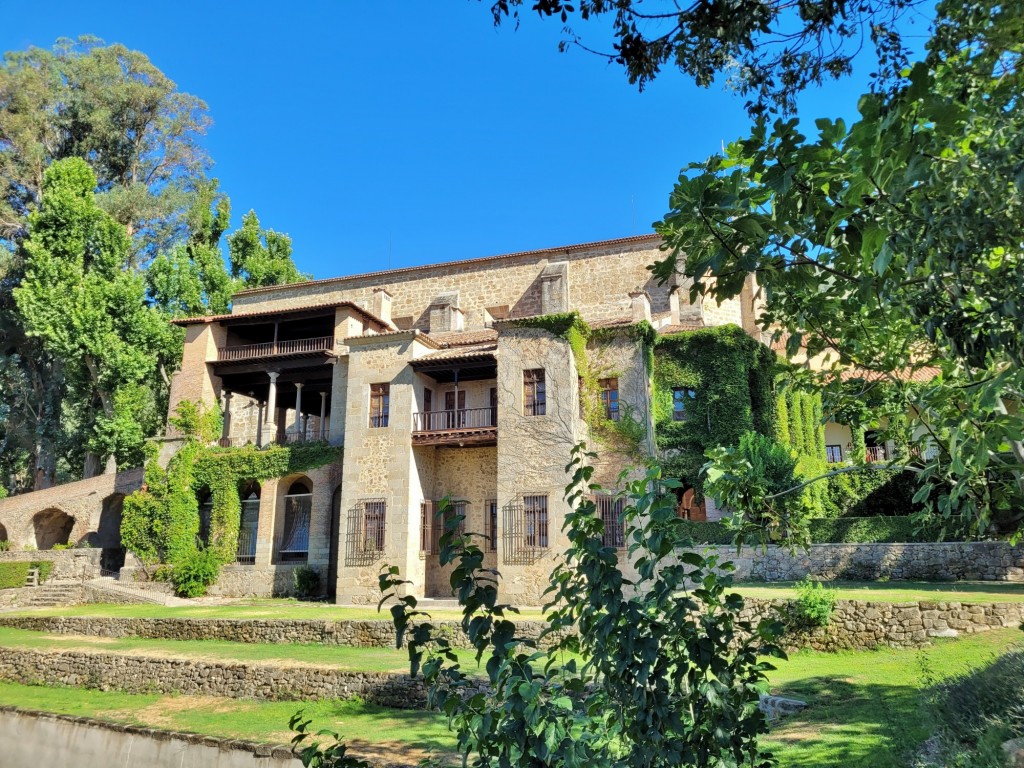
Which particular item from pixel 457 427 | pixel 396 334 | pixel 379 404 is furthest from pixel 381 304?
pixel 457 427

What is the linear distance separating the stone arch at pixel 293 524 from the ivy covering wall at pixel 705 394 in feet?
42.4

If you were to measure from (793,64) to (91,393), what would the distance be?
121 ft

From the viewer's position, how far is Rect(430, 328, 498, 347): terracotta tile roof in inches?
1036

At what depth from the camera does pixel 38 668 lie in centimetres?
1567

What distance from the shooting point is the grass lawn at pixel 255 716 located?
9.91 m

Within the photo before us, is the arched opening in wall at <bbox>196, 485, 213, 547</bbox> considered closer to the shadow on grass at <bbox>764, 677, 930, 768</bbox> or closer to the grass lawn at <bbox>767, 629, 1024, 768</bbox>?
the grass lawn at <bbox>767, 629, 1024, 768</bbox>

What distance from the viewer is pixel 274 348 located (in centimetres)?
2808

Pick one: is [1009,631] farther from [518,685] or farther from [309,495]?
[309,495]

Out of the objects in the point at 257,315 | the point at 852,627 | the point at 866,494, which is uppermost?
the point at 257,315

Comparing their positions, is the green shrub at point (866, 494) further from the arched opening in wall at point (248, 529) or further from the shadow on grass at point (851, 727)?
the arched opening in wall at point (248, 529)

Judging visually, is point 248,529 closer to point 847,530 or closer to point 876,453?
point 847,530

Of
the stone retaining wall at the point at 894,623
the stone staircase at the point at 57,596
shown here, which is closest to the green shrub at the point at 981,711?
the stone retaining wall at the point at 894,623

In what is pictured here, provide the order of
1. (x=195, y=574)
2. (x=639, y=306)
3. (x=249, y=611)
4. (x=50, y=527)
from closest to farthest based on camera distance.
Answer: (x=249, y=611) → (x=195, y=574) → (x=639, y=306) → (x=50, y=527)

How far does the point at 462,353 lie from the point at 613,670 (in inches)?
806
